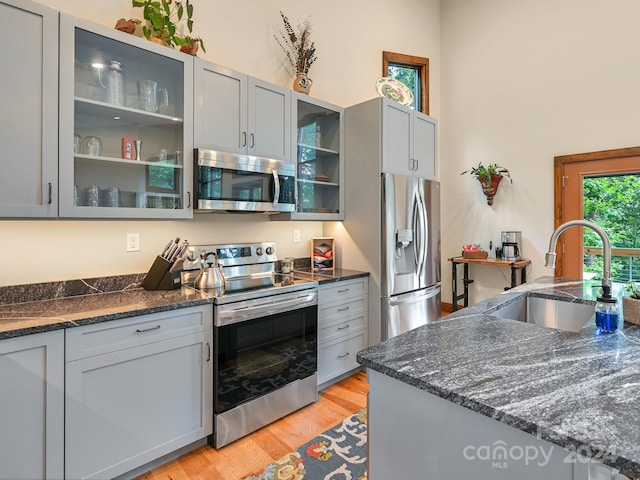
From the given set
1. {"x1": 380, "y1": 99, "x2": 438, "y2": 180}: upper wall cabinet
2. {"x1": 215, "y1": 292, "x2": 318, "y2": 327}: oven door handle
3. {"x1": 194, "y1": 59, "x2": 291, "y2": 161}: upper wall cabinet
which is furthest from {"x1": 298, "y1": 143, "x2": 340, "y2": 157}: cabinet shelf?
{"x1": 215, "y1": 292, "x2": 318, "y2": 327}: oven door handle

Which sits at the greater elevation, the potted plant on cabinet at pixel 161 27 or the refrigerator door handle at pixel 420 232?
the potted plant on cabinet at pixel 161 27

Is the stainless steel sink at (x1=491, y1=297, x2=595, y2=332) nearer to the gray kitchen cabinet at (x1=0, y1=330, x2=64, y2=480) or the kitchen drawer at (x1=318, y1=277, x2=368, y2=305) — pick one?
the kitchen drawer at (x1=318, y1=277, x2=368, y2=305)

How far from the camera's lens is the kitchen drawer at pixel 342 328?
2.63 meters

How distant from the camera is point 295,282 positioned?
Answer: 2443 millimetres

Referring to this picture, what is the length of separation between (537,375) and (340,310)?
6.30 ft

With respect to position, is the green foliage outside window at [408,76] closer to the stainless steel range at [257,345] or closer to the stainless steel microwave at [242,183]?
the stainless steel microwave at [242,183]

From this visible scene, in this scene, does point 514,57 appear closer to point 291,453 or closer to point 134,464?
point 291,453

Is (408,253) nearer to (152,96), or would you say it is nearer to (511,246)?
(511,246)

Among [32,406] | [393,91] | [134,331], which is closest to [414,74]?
[393,91]

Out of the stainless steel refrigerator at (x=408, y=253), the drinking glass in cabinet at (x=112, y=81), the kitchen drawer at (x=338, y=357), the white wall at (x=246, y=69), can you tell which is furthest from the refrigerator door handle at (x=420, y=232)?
the drinking glass in cabinet at (x=112, y=81)

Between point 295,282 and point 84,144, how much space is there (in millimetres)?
1452

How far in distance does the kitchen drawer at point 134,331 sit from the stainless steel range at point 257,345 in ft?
0.37

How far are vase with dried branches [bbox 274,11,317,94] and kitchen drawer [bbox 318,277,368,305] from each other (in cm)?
163

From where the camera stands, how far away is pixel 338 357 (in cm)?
276
